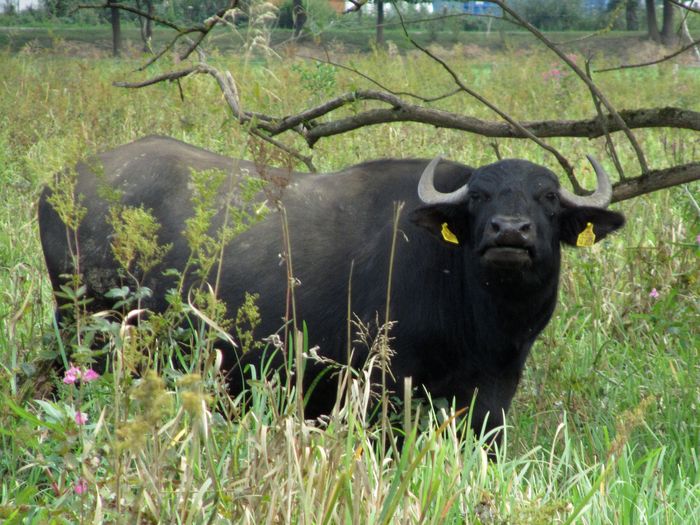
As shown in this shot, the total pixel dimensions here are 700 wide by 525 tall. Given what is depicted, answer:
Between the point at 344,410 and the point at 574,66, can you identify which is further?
the point at 574,66

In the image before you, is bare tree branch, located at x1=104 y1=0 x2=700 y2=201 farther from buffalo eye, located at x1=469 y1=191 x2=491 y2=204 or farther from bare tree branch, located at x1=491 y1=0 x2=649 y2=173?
buffalo eye, located at x1=469 y1=191 x2=491 y2=204

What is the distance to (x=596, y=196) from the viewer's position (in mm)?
4848

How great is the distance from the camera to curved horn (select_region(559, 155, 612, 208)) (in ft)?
15.5

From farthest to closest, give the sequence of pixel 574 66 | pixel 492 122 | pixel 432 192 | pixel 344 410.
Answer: pixel 492 122 < pixel 432 192 < pixel 574 66 < pixel 344 410

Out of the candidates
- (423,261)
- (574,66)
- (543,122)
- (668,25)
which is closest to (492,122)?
(543,122)

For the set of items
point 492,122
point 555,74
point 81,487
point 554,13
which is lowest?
point 81,487

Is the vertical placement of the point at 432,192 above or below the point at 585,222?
above

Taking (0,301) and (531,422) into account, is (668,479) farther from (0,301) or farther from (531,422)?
(0,301)

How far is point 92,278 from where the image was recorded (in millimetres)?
5281

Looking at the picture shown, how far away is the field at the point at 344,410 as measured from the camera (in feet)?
8.45

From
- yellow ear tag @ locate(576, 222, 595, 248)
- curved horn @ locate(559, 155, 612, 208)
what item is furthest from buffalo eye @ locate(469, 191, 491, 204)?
yellow ear tag @ locate(576, 222, 595, 248)

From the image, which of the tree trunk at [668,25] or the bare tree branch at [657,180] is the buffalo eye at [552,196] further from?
the tree trunk at [668,25]

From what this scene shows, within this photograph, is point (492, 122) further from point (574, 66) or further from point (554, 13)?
point (554, 13)

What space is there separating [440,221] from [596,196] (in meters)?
0.78
